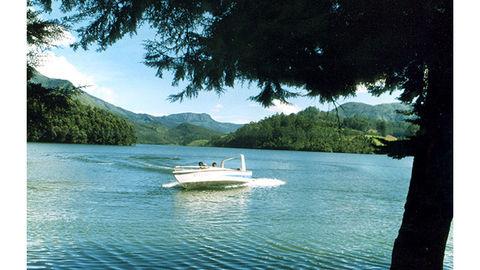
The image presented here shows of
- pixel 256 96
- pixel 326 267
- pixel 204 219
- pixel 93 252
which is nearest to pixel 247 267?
pixel 326 267

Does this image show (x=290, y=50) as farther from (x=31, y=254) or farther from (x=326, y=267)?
(x=31, y=254)

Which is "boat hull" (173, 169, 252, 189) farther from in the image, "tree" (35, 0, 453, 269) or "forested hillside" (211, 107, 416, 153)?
"forested hillside" (211, 107, 416, 153)

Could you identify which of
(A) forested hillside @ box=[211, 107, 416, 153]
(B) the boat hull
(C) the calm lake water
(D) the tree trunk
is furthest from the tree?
(A) forested hillside @ box=[211, 107, 416, 153]

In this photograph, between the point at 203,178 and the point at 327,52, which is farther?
the point at 203,178

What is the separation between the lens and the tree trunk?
3002 mm

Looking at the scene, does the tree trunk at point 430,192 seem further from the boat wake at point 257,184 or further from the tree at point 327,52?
the boat wake at point 257,184

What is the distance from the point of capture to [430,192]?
10.5 feet

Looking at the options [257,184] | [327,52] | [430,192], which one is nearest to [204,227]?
[430,192]

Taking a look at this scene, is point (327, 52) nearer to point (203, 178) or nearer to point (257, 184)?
point (203, 178)

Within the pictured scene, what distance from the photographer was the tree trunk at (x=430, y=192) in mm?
3002

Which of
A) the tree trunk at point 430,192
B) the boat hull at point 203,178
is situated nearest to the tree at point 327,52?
the tree trunk at point 430,192

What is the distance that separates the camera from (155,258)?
311 inches

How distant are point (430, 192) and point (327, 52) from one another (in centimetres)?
119

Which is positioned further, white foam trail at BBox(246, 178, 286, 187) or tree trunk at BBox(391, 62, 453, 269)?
white foam trail at BBox(246, 178, 286, 187)
